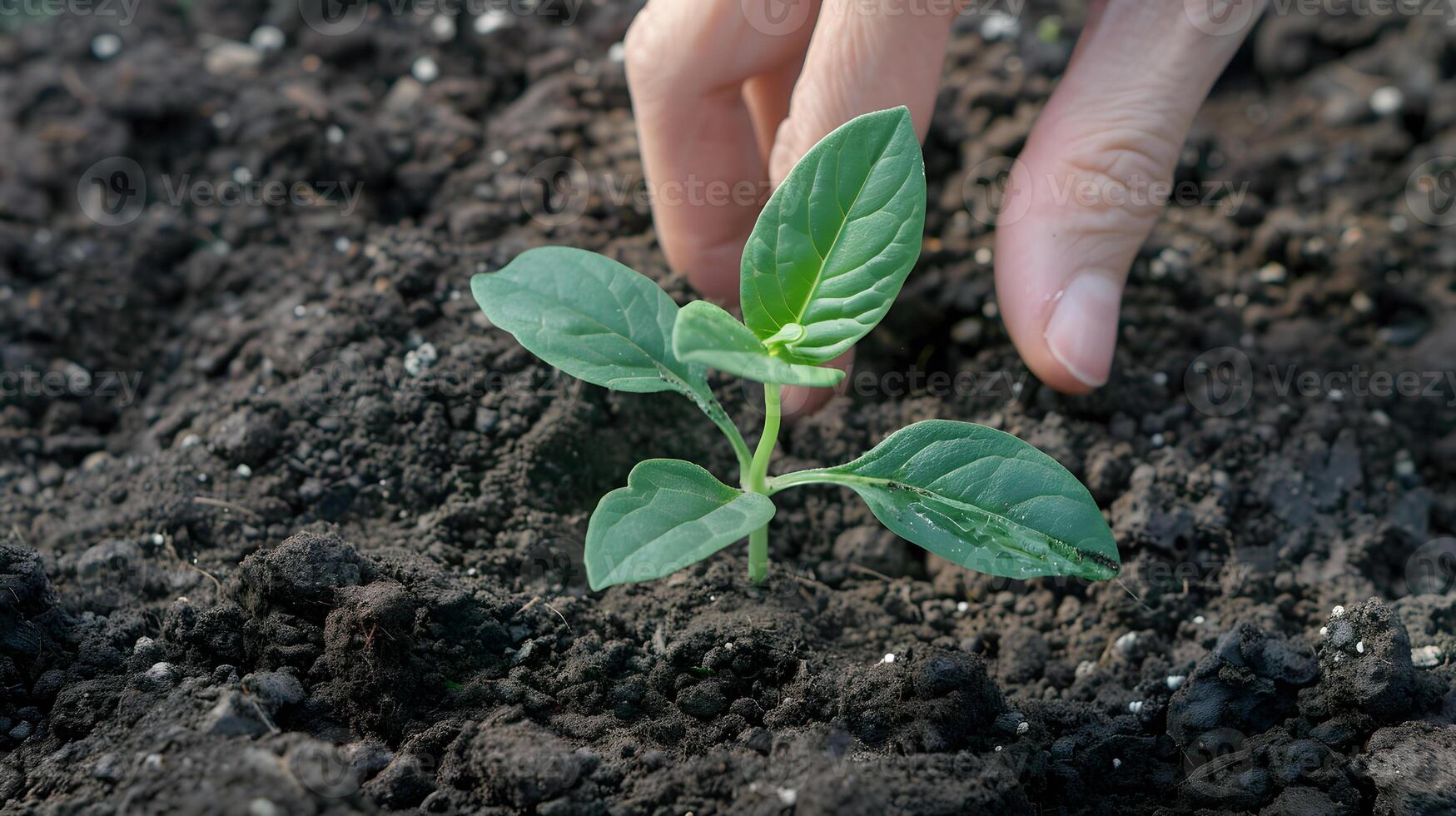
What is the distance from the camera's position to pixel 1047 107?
2.07 m

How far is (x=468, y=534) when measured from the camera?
6.00ft

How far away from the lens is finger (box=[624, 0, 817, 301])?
79.4 inches

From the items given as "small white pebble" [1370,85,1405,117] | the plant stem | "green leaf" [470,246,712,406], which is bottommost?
"small white pebble" [1370,85,1405,117]

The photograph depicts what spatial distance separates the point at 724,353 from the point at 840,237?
327 mm

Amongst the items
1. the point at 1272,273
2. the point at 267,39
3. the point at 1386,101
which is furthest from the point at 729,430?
the point at 1386,101

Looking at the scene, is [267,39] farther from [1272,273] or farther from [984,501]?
[1272,273]

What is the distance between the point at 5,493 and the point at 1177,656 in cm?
224

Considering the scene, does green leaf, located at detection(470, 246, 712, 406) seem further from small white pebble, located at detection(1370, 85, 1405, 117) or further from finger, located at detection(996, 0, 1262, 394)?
small white pebble, located at detection(1370, 85, 1405, 117)

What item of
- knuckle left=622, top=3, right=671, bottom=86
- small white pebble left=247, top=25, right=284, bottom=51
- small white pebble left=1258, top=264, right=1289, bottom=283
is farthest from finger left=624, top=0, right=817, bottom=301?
small white pebble left=247, top=25, right=284, bottom=51

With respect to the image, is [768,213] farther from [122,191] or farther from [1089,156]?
[122,191]

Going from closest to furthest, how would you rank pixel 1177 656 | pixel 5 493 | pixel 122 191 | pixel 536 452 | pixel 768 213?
pixel 768 213
pixel 1177 656
pixel 536 452
pixel 5 493
pixel 122 191

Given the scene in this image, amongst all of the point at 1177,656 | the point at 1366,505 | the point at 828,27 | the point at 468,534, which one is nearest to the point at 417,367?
the point at 468,534

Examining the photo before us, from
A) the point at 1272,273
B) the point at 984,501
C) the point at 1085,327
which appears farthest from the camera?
the point at 1272,273

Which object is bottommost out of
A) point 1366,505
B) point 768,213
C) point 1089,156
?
point 1366,505
